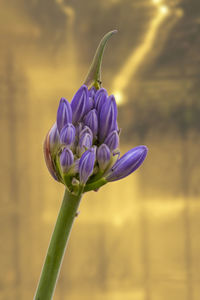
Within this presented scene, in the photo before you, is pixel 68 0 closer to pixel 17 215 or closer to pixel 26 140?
pixel 26 140

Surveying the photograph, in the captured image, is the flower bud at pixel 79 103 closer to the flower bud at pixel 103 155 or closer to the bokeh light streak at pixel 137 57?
the flower bud at pixel 103 155

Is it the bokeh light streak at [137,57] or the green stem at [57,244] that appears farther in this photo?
the bokeh light streak at [137,57]

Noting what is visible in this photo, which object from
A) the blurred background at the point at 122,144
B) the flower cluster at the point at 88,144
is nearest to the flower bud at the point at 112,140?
the flower cluster at the point at 88,144

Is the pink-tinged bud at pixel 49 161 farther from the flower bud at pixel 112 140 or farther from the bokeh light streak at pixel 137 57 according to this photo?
the bokeh light streak at pixel 137 57

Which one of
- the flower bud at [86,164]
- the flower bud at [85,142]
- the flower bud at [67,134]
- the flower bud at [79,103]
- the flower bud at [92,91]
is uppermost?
the flower bud at [92,91]

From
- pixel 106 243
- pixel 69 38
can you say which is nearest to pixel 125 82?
pixel 69 38

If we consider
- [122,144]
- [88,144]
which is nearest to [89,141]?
[88,144]

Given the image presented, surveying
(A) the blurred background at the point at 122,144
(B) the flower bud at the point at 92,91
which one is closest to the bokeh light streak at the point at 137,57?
(A) the blurred background at the point at 122,144

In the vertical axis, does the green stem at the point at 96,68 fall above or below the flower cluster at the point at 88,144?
above
